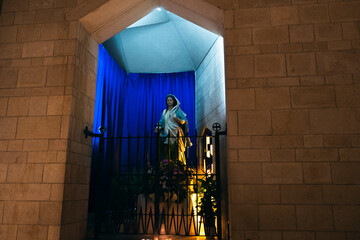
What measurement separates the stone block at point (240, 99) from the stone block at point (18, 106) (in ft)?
10.2

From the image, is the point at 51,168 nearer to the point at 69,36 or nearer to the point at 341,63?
the point at 69,36

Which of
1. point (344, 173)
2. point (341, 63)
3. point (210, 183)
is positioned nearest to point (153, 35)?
point (210, 183)

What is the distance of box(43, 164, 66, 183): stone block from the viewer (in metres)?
4.21

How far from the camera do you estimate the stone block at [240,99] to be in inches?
163

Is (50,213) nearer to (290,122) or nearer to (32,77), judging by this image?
(32,77)

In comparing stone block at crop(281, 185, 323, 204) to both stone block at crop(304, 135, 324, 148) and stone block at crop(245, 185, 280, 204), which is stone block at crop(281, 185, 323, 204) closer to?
stone block at crop(245, 185, 280, 204)

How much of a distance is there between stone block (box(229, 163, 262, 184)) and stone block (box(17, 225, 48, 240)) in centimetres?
270

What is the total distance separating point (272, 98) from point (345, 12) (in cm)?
171

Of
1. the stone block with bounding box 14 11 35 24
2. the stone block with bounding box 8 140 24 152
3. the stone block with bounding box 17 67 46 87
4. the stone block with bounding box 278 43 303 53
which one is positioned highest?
the stone block with bounding box 14 11 35 24

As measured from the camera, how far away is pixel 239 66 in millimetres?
4285

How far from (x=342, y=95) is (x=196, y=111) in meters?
4.88

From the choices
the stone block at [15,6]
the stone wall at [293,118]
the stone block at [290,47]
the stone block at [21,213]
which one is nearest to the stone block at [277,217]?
the stone wall at [293,118]

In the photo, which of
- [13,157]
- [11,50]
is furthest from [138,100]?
[13,157]

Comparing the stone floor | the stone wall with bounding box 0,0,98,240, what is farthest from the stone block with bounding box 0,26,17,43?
the stone floor
